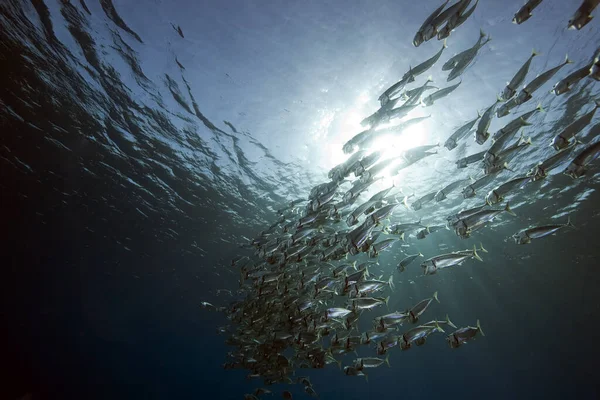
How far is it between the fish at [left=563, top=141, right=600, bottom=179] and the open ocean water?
342 mm

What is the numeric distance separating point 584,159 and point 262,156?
10568mm

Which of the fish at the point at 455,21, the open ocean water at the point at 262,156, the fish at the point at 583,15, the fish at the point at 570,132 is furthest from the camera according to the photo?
the open ocean water at the point at 262,156

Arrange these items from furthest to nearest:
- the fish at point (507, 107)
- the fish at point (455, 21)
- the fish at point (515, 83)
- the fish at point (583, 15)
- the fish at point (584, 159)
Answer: the fish at point (507, 107)
the fish at point (515, 83)
the fish at point (584, 159)
the fish at point (455, 21)
the fish at point (583, 15)

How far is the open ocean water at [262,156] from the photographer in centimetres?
736

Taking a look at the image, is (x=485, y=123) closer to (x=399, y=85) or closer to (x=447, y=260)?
(x=399, y=85)

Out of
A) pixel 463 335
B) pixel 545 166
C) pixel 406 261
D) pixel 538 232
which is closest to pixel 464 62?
pixel 545 166

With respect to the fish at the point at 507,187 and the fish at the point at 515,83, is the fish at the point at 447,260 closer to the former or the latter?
the fish at the point at 507,187

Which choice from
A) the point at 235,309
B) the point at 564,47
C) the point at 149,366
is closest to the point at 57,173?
the point at 235,309

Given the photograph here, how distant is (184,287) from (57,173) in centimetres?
1868

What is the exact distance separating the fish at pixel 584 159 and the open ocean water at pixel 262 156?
1.12 ft

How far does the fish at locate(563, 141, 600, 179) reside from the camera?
3746 mm

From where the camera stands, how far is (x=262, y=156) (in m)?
12.5

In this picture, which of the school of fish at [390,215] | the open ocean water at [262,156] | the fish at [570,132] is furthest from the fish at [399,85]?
the fish at [570,132]

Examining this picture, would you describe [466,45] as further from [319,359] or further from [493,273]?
[493,273]
